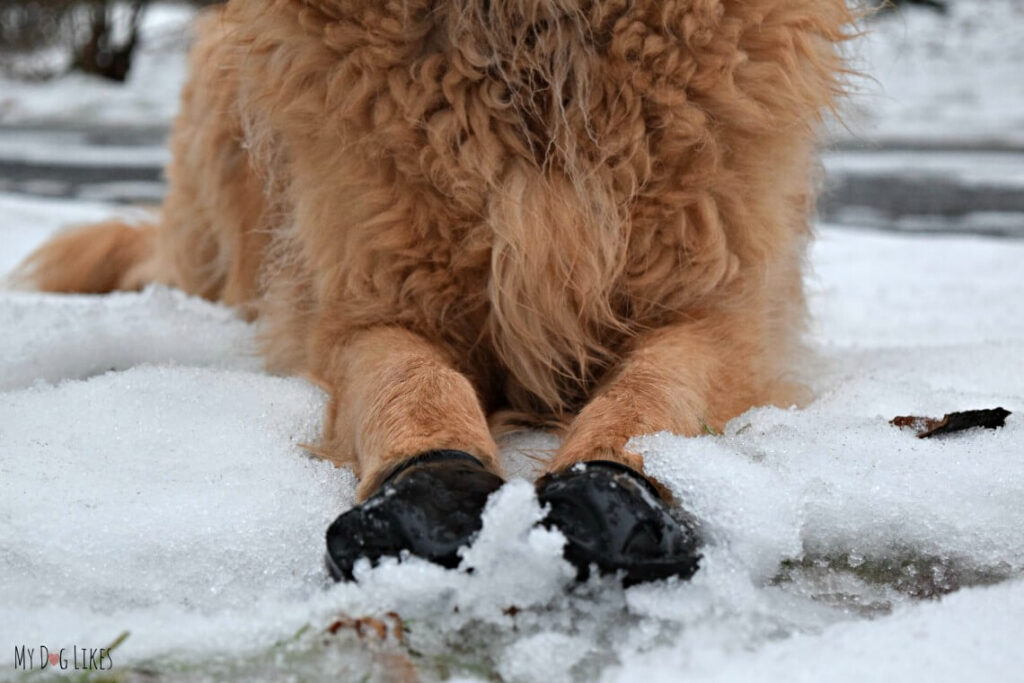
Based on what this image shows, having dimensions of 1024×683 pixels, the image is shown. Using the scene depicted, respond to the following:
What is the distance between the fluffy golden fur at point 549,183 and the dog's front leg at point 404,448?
0.05 feet

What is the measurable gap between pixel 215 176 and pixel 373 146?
1274mm

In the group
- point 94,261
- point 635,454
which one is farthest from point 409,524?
point 94,261

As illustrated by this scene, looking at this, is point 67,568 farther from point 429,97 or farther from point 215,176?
point 215,176

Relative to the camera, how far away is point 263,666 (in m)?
1.27

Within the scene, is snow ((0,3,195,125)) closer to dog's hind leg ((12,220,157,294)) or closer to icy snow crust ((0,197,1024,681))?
dog's hind leg ((12,220,157,294))

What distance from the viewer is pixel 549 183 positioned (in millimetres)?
2275

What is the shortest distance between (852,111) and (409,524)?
184 centimetres

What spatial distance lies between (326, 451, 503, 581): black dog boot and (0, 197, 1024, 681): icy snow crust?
0.11 feet

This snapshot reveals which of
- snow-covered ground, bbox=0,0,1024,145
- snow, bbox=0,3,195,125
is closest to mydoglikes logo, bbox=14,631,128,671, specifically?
snow-covered ground, bbox=0,0,1024,145

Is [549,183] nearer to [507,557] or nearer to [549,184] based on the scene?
[549,184]

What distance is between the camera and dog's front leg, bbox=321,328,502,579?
4.73 ft

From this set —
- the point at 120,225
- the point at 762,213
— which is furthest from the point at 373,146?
the point at 120,225

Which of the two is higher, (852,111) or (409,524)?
(852,111)

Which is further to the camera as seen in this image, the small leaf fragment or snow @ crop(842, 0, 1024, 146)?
snow @ crop(842, 0, 1024, 146)
